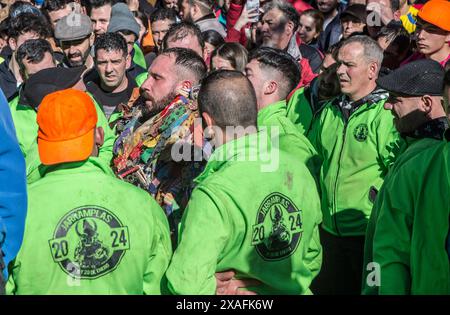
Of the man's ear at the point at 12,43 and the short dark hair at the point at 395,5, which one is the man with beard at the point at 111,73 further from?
the short dark hair at the point at 395,5

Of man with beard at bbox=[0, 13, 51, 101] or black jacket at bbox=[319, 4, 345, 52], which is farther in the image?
black jacket at bbox=[319, 4, 345, 52]

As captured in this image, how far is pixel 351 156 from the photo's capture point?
5980 mm

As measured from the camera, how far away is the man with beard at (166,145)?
17.0 feet

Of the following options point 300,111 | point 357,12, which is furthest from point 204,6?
point 300,111

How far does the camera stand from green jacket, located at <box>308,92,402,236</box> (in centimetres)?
584

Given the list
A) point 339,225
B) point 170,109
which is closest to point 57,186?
point 170,109

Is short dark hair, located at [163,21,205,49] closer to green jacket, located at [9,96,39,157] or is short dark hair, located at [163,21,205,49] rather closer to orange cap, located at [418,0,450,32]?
green jacket, located at [9,96,39,157]

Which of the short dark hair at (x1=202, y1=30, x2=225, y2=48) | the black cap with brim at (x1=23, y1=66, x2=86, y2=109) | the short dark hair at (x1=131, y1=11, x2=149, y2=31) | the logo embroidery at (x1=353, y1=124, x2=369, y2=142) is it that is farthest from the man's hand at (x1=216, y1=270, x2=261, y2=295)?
the short dark hair at (x1=131, y1=11, x2=149, y2=31)

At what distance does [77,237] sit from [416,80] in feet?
6.69

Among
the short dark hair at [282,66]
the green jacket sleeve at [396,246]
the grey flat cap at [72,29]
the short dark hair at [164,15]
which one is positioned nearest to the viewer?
the green jacket sleeve at [396,246]

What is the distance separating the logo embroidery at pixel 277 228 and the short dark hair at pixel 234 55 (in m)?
2.86

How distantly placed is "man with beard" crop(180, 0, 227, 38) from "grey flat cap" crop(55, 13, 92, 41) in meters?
1.50

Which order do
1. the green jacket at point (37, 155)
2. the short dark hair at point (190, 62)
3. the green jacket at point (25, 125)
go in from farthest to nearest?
1. the green jacket at point (25, 125)
2. the short dark hair at point (190, 62)
3. the green jacket at point (37, 155)

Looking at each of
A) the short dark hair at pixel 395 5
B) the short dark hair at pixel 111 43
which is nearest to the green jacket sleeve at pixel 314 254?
the short dark hair at pixel 111 43
